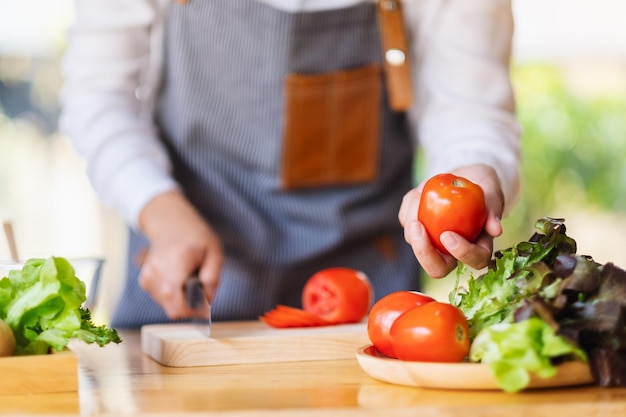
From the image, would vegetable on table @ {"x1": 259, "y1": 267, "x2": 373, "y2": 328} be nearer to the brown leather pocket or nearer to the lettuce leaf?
the brown leather pocket

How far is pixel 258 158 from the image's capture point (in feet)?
7.18

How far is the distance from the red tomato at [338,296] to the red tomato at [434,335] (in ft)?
1.94

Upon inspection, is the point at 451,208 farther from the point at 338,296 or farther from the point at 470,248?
the point at 338,296

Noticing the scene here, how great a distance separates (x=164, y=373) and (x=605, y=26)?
213 inches

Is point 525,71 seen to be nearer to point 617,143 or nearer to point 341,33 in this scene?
point 617,143

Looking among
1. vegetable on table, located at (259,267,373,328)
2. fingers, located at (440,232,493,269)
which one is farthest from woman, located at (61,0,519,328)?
fingers, located at (440,232,493,269)

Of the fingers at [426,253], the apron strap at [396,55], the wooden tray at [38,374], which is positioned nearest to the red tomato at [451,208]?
the fingers at [426,253]

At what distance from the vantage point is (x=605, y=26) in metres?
6.22

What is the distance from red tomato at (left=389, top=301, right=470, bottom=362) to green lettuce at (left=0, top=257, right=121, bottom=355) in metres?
0.41

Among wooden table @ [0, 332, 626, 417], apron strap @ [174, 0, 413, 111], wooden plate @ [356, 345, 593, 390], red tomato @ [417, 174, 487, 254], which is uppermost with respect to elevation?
apron strap @ [174, 0, 413, 111]

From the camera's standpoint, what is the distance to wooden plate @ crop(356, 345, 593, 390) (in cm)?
118

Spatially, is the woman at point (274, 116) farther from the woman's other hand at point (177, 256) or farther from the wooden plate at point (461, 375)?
the wooden plate at point (461, 375)

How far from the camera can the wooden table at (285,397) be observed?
3.54 ft

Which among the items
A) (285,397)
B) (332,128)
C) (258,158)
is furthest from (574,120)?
(285,397)
